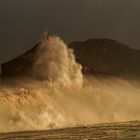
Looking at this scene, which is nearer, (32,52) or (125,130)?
(125,130)

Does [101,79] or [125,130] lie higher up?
[101,79]

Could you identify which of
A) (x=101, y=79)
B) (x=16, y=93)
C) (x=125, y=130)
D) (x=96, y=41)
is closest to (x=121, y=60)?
(x=96, y=41)

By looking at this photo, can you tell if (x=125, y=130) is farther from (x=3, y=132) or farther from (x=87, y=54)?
(x=87, y=54)

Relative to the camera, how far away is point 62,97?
80.1m

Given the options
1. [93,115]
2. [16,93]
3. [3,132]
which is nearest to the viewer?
[3,132]

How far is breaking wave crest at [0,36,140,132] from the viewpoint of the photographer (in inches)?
2768

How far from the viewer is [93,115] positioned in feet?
262

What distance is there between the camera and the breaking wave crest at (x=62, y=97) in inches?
2768

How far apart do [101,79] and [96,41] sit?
18.3 meters

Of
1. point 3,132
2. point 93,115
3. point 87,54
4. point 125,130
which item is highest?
point 87,54

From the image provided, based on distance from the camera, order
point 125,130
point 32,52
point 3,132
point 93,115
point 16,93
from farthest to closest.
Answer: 1. point 32,52
2. point 93,115
3. point 16,93
4. point 3,132
5. point 125,130

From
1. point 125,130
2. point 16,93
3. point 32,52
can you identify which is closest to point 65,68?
point 32,52

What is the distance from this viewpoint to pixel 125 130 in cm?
5441

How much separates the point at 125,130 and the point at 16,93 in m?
22.8
